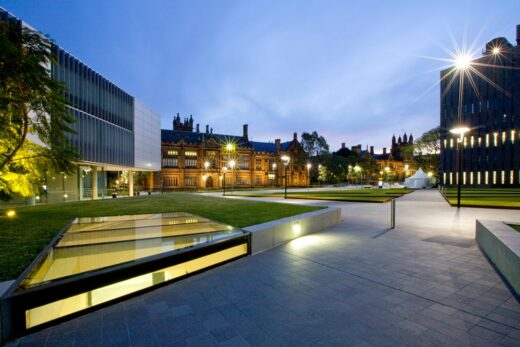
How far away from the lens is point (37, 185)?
12055mm

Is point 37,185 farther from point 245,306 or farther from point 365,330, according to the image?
point 365,330

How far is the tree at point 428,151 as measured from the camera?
6769 centimetres

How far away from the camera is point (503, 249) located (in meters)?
5.24

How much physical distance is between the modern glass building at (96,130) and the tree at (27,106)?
1338cm

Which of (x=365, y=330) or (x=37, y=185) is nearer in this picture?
(x=365, y=330)

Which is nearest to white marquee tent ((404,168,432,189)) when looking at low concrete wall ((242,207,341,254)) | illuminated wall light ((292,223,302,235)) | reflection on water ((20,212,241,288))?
low concrete wall ((242,207,341,254))

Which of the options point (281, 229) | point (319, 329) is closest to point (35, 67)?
point (281, 229)

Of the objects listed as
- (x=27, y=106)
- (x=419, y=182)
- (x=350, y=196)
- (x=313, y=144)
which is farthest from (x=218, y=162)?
(x=27, y=106)

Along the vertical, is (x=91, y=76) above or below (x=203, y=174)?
above

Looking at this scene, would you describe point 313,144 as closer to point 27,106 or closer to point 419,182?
point 419,182

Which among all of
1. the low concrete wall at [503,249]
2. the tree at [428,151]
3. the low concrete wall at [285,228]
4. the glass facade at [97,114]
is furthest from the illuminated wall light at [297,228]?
the tree at [428,151]

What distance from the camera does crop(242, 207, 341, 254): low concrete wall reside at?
7371 mm

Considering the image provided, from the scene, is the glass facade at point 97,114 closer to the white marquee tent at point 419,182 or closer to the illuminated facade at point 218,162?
the illuminated facade at point 218,162

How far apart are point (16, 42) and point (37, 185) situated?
701cm
